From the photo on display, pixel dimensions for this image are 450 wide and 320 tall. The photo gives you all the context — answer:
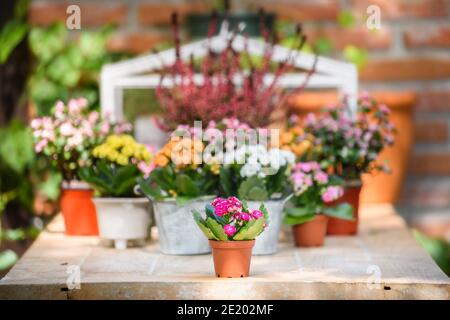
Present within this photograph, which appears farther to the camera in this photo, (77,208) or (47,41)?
(47,41)

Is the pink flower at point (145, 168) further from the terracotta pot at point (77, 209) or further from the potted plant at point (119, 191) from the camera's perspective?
the terracotta pot at point (77, 209)

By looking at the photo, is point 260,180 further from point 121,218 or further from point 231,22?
point 231,22

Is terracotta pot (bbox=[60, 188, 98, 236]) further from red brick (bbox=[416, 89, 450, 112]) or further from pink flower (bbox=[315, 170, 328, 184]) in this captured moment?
red brick (bbox=[416, 89, 450, 112])

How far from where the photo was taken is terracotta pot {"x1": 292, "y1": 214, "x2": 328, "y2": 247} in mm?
3814

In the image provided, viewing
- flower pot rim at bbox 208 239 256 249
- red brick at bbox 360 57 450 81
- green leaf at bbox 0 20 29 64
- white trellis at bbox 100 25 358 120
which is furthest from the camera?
red brick at bbox 360 57 450 81

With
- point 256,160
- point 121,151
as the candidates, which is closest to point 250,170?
point 256,160

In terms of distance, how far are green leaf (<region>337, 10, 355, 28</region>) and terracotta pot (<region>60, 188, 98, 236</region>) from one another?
1700 mm

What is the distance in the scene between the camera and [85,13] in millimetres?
5156

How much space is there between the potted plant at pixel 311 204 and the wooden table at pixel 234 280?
0.06 meters

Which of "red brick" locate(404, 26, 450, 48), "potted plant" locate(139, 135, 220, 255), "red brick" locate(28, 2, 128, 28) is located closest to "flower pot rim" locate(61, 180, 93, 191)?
"potted plant" locate(139, 135, 220, 255)

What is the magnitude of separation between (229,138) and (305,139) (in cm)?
50

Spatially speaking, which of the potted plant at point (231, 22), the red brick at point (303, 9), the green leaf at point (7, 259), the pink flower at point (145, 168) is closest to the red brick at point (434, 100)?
the red brick at point (303, 9)

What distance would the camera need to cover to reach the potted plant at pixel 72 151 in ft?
13.3

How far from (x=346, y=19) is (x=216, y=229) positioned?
225 centimetres
